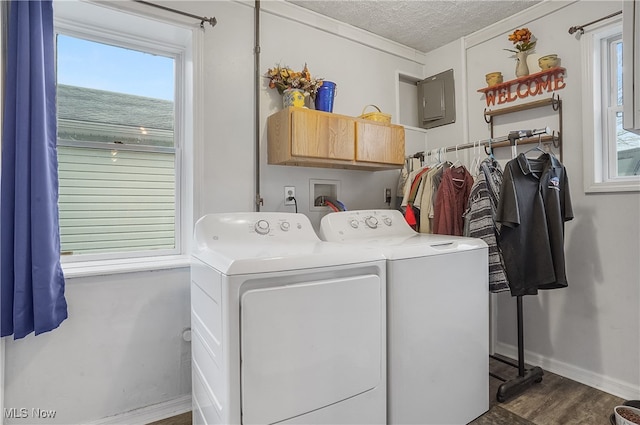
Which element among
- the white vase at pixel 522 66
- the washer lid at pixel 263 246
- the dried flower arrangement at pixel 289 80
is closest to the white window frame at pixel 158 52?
the washer lid at pixel 263 246

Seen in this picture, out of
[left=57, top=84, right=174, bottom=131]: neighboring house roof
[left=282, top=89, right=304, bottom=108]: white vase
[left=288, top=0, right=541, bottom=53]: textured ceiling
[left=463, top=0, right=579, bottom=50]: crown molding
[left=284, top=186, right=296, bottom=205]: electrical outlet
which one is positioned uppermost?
[left=288, top=0, right=541, bottom=53]: textured ceiling

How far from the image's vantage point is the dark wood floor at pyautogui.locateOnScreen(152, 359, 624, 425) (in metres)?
1.85

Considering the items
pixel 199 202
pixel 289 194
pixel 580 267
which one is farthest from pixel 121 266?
pixel 580 267

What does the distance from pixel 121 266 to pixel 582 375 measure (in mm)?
2925

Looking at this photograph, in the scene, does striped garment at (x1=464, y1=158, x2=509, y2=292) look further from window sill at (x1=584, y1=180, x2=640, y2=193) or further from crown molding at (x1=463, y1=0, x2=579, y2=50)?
crown molding at (x1=463, y1=0, x2=579, y2=50)

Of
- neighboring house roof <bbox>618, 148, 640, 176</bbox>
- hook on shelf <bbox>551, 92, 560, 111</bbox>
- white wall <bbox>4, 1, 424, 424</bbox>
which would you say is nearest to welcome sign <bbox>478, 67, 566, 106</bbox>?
hook on shelf <bbox>551, 92, 560, 111</bbox>

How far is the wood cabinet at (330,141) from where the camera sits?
2090 mm

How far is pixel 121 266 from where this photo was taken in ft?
6.13

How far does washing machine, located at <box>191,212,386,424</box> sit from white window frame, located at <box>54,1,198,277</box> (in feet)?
1.93

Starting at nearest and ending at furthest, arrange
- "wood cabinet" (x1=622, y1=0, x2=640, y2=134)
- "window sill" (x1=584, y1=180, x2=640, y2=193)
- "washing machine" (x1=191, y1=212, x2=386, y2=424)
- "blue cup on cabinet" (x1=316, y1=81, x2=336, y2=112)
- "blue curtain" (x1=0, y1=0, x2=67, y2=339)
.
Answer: "wood cabinet" (x1=622, y1=0, x2=640, y2=134), "washing machine" (x1=191, y1=212, x2=386, y2=424), "blue curtain" (x1=0, y1=0, x2=67, y2=339), "window sill" (x1=584, y1=180, x2=640, y2=193), "blue cup on cabinet" (x1=316, y1=81, x2=336, y2=112)

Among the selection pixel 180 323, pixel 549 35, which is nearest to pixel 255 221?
pixel 180 323

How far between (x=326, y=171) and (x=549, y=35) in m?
1.80

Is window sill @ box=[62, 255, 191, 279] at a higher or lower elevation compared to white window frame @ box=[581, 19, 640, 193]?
lower

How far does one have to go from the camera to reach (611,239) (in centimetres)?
212
